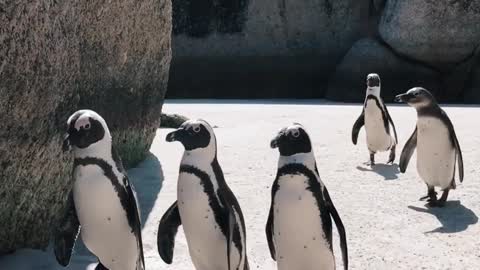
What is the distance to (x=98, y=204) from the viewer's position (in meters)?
3.10

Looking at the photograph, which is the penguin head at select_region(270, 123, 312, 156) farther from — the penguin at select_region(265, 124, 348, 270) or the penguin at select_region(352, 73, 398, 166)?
the penguin at select_region(352, 73, 398, 166)

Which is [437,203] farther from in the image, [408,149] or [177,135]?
[177,135]

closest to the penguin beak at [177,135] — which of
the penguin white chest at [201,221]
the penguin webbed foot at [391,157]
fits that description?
the penguin white chest at [201,221]

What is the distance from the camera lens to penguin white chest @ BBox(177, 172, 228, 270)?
322cm

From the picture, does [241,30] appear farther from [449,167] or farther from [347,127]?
[449,167]

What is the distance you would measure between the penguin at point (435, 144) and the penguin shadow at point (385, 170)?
90cm

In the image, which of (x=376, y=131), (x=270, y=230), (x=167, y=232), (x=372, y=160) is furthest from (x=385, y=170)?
(x=167, y=232)

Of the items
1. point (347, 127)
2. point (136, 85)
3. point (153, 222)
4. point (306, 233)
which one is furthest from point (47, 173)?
point (347, 127)

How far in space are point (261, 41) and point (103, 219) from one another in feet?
44.0

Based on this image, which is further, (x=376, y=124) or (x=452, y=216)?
(x=376, y=124)

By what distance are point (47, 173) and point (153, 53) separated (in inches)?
113

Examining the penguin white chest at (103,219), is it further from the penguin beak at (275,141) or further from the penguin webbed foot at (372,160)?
the penguin webbed foot at (372,160)

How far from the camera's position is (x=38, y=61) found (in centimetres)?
362

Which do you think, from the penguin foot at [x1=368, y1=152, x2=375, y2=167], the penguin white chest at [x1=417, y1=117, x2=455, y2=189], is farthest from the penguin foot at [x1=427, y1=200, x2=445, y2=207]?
the penguin foot at [x1=368, y1=152, x2=375, y2=167]
